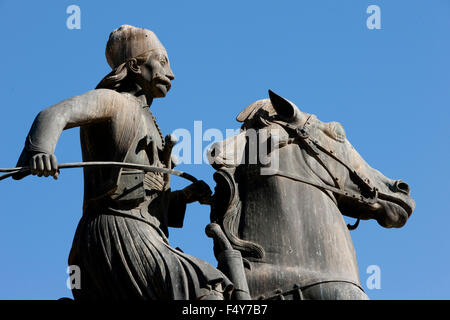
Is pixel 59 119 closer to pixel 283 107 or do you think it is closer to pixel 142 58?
pixel 142 58

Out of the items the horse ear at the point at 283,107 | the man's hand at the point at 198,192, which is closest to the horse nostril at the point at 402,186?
the horse ear at the point at 283,107

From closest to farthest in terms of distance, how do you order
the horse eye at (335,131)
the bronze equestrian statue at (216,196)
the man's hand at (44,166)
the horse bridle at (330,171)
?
the man's hand at (44,166), the bronze equestrian statue at (216,196), the horse bridle at (330,171), the horse eye at (335,131)

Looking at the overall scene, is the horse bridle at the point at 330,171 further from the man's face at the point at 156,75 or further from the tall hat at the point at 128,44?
the tall hat at the point at 128,44

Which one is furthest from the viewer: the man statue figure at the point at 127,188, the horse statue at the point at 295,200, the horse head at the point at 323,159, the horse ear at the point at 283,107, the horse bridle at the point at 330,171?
the horse ear at the point at 283,107

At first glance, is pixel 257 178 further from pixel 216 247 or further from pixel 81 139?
pixel 81 139

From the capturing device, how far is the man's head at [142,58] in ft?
52.2

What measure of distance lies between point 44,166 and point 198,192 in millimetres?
2340

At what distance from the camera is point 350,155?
54.5ft

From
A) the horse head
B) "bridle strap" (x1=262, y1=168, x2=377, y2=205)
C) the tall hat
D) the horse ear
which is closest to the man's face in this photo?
the tall hat

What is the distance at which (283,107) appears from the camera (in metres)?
16.3

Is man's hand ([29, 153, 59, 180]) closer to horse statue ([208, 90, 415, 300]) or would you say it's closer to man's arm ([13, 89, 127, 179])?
man's arm ([13, 89, 127, 179])

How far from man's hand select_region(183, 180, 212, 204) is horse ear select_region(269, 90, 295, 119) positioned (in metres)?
1.27
